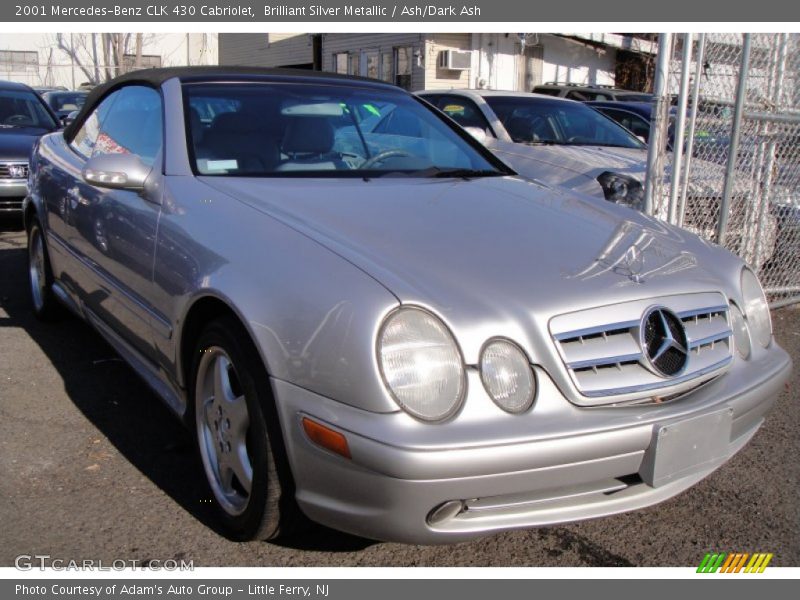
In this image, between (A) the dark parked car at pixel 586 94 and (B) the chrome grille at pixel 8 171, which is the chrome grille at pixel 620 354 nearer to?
(B) the chrome grille at pixel 8 171

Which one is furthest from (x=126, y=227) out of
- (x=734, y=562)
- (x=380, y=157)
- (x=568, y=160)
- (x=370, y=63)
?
(x=370, y=63)

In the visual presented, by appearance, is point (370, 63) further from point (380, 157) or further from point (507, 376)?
point (507, 376)

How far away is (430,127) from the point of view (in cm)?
413

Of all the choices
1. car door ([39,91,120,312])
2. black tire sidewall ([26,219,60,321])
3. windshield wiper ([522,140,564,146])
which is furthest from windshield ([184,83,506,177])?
windshield wiper ([522,140,564,146])

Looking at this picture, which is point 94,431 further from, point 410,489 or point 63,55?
point 63,55

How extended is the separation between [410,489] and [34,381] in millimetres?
2922

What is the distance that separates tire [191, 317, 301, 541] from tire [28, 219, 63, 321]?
8.37 feet

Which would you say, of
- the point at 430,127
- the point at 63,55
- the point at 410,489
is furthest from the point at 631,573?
the point at 63,55

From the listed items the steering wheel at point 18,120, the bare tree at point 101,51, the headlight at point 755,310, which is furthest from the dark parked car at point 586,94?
the bare tree at point 101,51

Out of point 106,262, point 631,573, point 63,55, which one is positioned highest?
point 63,55

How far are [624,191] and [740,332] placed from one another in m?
3.05

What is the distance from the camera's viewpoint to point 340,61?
2575cm

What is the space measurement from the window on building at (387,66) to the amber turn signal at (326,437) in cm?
2215

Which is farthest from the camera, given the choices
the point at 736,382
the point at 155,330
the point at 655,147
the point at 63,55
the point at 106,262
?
the point at 63,55
